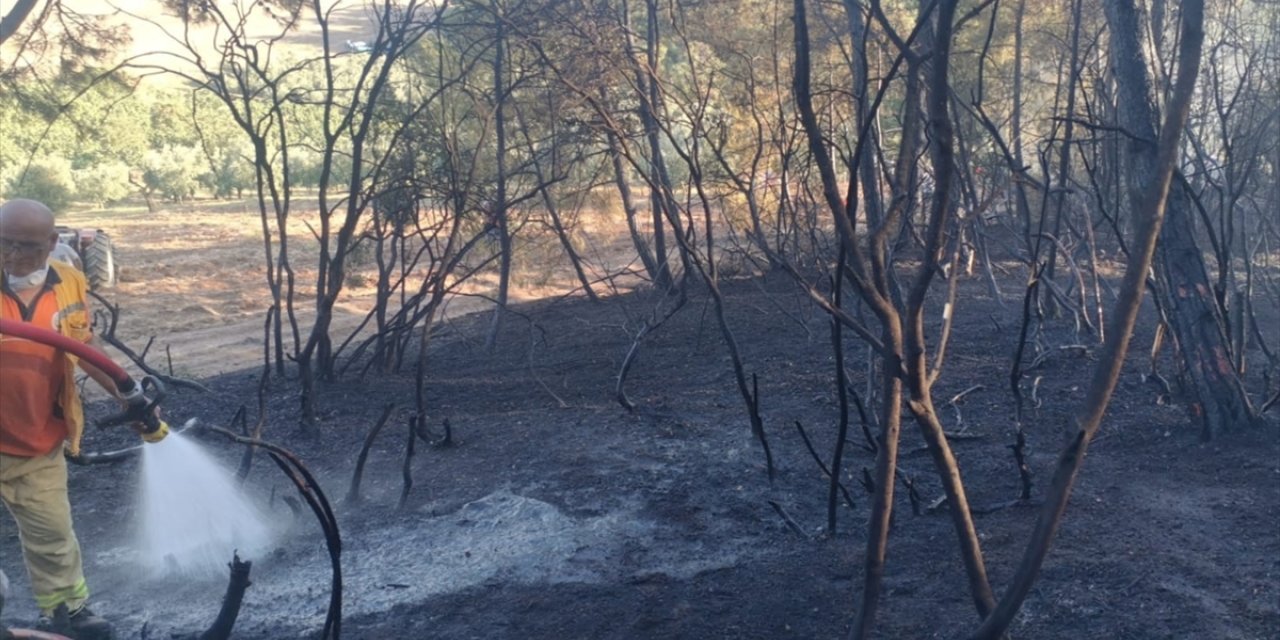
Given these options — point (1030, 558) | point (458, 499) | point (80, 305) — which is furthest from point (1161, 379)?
point (80, 305)

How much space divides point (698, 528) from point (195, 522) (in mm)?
2291

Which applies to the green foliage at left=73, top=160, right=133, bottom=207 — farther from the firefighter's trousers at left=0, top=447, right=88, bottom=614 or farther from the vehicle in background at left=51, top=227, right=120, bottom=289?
the firefighter's trousers at left=0, top=447, right=88, bottom=614

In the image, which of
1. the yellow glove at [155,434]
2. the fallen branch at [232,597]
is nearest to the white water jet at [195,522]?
the yellow glove at [155,434]

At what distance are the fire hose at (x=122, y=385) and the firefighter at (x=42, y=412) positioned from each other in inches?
12.2

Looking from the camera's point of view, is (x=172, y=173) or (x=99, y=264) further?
(x=172, y=173)

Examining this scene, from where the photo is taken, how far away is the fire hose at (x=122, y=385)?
103 inches

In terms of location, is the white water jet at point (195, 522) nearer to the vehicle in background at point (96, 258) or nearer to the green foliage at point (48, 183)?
the vehicle in background at point (96, 258)

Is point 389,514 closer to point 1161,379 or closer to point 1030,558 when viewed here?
point 1030,558

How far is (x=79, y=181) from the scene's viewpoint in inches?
1391

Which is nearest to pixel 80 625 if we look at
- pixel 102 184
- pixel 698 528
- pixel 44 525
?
pixel 44 525

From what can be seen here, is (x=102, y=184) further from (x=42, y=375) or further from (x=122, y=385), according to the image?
(x=122, y=385)

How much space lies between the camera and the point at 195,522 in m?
5.06

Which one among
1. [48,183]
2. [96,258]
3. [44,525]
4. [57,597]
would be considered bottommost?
[57,597]

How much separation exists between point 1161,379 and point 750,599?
339 centimetres
